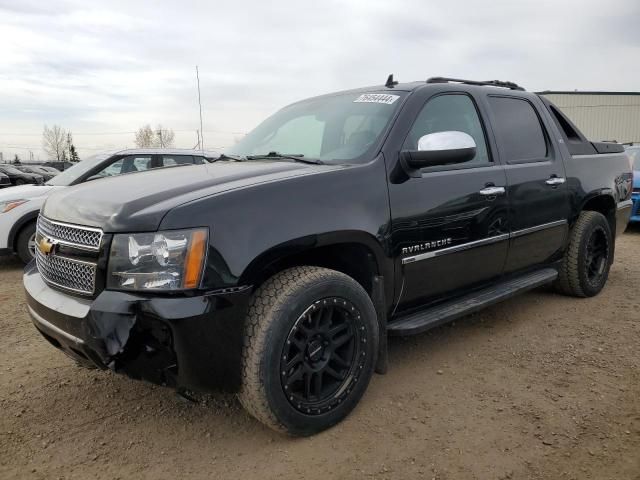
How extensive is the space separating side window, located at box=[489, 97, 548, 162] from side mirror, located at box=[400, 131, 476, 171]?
885 millimetres

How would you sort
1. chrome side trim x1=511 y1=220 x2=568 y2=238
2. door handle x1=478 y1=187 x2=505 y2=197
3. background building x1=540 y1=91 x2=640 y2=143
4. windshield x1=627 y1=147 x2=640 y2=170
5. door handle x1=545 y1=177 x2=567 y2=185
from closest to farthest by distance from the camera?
door handle x1=478 y1=187 x2=505 y2=197 < chrome side trim x1=511 y1=220 x2=568 y2=238 < door handle x1=545 y1=177 x2=567 y2=185 < windshield x1=627 y1=147 x2=640 y2=170 < background building x1=540 y1=91 x2=640 y2=143

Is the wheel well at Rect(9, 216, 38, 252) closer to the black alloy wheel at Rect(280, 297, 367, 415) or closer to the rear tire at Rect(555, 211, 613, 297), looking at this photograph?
the black alloy wheel at Rect(280, 297, 367, 415)

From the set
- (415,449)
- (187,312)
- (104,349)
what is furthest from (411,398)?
(104,349)

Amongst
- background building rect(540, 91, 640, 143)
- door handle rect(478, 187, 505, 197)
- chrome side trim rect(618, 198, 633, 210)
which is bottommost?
chrome side trim rect(618, 198, 633, 210)

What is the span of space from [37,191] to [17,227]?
586mm

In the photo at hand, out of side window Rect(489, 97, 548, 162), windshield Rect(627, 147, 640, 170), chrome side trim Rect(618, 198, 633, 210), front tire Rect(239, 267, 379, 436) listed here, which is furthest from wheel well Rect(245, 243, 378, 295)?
windshield Rect(627, 147, 640, 170)

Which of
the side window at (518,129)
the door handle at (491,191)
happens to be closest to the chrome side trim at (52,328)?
the door handle at (491,191)

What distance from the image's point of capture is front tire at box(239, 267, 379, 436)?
7.45ft

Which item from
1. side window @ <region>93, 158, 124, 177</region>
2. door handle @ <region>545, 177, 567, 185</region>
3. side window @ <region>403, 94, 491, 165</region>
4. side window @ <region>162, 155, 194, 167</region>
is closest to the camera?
side window @ <region>403, 94, 491, 165</region>

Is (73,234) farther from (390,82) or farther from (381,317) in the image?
(390,82)

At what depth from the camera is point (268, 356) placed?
225 cm

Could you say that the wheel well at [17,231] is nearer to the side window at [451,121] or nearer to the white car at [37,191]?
the white car at [37,191]

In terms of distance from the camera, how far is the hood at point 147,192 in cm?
220

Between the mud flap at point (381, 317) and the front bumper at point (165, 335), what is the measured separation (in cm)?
Answer: 83
